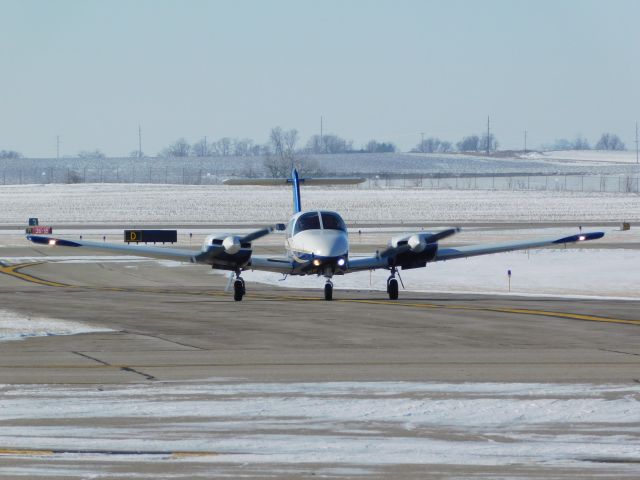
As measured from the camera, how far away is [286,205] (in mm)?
107500

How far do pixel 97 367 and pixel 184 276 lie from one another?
27312 millimetres

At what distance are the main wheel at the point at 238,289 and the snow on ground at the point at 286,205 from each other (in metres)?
55.6

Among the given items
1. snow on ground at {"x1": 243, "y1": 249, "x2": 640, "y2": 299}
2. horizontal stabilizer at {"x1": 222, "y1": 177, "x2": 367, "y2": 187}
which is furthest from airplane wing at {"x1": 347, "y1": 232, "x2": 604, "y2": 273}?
snow on ground at {"x1": 243, "y1": 249, "x2": 640, "y2": 299}

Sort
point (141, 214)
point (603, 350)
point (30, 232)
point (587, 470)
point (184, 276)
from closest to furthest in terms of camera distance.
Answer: point (587, 470) < point (603, 350) < point (184, 276) < point (30, 232) < point (141, 214)

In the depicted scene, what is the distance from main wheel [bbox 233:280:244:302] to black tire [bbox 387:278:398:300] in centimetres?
432

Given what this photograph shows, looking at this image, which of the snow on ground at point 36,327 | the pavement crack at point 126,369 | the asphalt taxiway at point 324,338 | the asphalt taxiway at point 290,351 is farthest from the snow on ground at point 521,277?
the pavement crack at point 126,369

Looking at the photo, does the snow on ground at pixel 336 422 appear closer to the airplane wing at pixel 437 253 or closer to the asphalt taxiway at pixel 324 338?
the asphalt taxiway at pixel 324 338

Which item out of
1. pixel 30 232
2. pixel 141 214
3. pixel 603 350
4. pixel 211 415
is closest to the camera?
pixel 211 415

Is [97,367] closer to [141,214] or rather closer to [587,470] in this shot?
[587,470]

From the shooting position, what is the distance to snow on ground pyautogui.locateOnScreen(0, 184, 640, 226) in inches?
3733

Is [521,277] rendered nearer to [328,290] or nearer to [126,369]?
[328,290]

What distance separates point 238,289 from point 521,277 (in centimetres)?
1516

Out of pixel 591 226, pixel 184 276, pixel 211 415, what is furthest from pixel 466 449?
pixel 591 226

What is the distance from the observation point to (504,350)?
2170 centimetres
